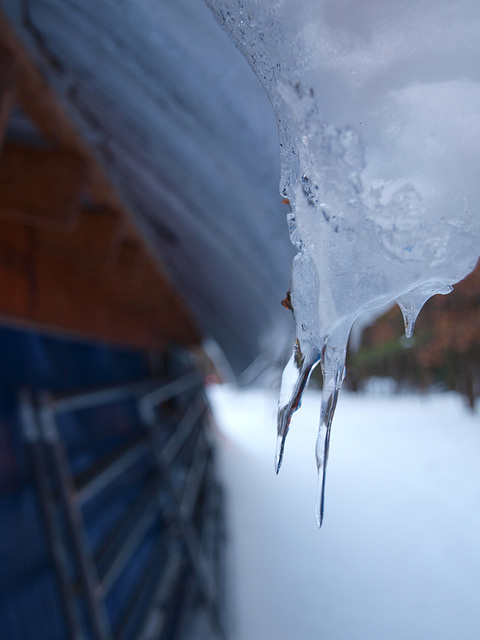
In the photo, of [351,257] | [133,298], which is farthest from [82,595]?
[133,298]

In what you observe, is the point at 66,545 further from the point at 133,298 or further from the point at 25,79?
the point at 133,298

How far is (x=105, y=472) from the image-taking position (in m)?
2.23

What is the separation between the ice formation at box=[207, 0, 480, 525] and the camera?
0.45m

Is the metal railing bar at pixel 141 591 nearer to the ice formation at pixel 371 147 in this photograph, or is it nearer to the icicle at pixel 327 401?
the icicle at pixel 327 401

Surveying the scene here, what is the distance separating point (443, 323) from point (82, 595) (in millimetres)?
6606

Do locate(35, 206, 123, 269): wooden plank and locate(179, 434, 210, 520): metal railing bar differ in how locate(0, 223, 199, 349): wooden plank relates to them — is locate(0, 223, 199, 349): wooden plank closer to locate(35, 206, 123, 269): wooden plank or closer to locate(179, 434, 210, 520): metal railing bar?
locate(35, 206, 123, 269): wooden plank

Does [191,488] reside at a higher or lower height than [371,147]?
lower

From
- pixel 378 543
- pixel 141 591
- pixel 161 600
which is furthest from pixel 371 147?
pixel 161 600

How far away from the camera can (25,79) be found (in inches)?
50.9

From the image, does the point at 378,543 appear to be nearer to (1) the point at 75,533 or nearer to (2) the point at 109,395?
(1) the point at 75,533

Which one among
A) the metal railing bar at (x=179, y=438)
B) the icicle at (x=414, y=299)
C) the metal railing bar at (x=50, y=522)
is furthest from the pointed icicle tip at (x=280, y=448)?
the metal railing bar at (x=179, y=438)

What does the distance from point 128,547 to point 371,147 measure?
2.28 metres

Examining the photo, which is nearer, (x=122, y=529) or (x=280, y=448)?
(x=280, y=448)

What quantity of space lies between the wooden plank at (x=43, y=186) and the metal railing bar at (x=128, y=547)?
1247mm
